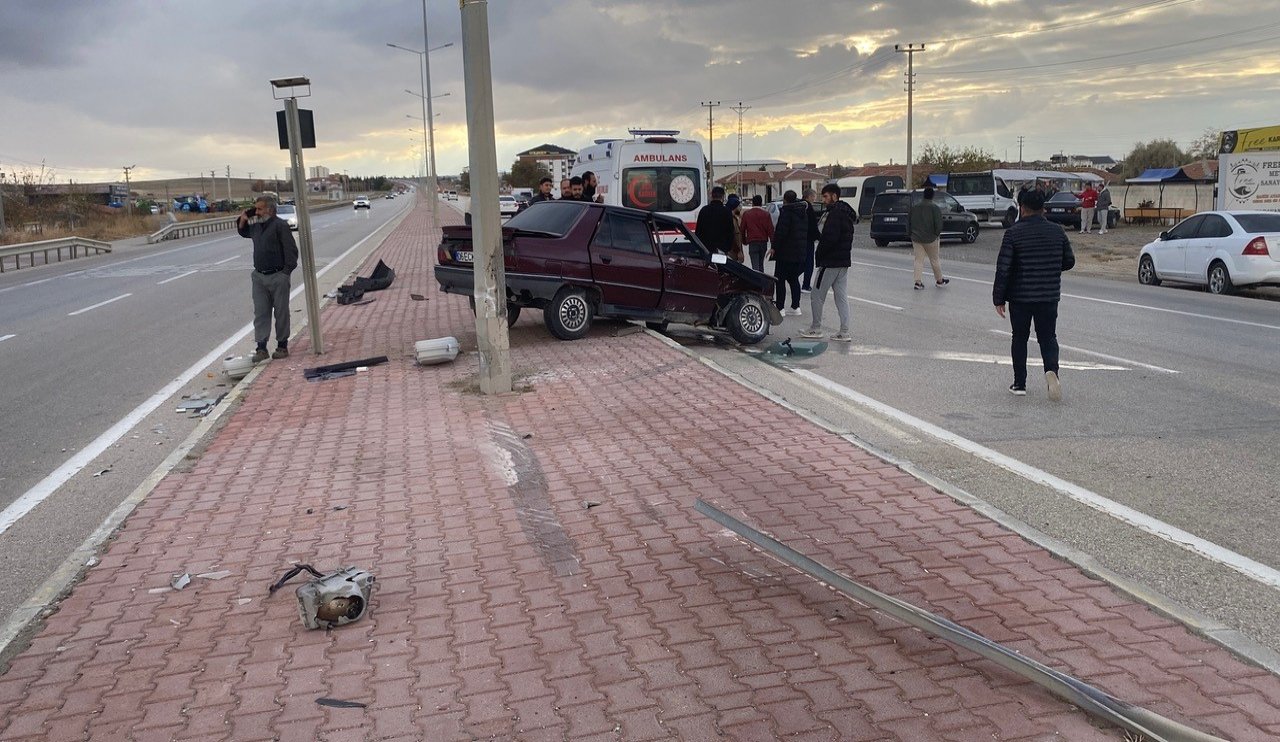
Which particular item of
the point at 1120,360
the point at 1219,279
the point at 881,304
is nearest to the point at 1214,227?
the point at 1219,279

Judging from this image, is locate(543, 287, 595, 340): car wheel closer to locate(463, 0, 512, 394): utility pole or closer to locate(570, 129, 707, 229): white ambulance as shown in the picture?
locate(463, 0, 512, 394): utility pole

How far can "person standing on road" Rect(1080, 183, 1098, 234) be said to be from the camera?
37812 mm

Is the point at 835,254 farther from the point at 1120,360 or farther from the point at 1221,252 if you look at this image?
the point at 1221,252

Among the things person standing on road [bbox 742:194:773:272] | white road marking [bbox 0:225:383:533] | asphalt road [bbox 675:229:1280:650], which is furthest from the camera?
person standing on road [bbox 742:194:773:272]

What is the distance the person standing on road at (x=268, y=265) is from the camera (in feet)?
36.4

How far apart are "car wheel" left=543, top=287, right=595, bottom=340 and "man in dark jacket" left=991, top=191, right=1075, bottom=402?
15.4 ft

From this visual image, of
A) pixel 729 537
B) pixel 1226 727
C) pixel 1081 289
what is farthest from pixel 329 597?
pixel 1081 289

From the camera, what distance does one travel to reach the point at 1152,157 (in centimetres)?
9050

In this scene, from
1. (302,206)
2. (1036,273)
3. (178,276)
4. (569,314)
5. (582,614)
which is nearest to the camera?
(582,614)

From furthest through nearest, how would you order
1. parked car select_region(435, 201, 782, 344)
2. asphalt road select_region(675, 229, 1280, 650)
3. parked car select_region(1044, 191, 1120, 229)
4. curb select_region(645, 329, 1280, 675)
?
parked car select_region(1044, 191, 1120, 229), parked car select_region(435, 201, 782, 344), asphalt road select_region(675, 229, 1280, 650), curb select_region(645, 329, 1280, 675)

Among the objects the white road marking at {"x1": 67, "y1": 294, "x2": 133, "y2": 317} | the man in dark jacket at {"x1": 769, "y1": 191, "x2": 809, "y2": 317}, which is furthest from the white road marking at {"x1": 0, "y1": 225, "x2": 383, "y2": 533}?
the man in dark jacket at {"x1": 769, "y1": 191, "x2": 809, "y2": 317}

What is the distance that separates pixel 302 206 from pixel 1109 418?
852cm

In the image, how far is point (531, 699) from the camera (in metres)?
3.77

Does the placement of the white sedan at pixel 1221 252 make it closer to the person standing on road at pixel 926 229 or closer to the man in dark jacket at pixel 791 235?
the person standing on road at pixel 926 229
